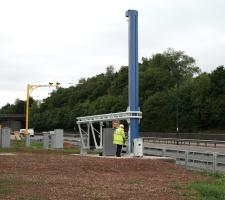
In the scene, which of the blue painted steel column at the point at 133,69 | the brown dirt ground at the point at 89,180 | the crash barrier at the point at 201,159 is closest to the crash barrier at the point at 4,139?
the blue painted steel column at the point at 133,69

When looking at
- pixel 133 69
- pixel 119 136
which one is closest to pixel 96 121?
pixel 133 69

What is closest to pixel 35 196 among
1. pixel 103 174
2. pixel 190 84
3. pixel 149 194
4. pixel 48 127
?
pixel 149 194

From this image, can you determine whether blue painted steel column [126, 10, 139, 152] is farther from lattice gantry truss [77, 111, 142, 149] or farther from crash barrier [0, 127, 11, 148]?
crash barrier [0, 127, 11, 148]

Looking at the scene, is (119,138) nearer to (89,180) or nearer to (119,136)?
(119,136)

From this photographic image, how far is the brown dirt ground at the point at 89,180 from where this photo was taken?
33.9ft

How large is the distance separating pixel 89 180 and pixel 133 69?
50.0ft

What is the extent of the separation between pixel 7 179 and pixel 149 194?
3.25 m

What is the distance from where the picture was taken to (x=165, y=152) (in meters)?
24.2

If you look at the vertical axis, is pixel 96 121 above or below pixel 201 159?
above

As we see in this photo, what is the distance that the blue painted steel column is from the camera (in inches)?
1073

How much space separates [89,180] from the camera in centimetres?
1290

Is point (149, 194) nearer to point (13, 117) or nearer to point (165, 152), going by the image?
point (165, 152)

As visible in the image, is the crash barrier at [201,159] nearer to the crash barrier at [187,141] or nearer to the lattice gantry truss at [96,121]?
the lattice gantry truss at [96,121]

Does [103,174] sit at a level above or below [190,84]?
below
